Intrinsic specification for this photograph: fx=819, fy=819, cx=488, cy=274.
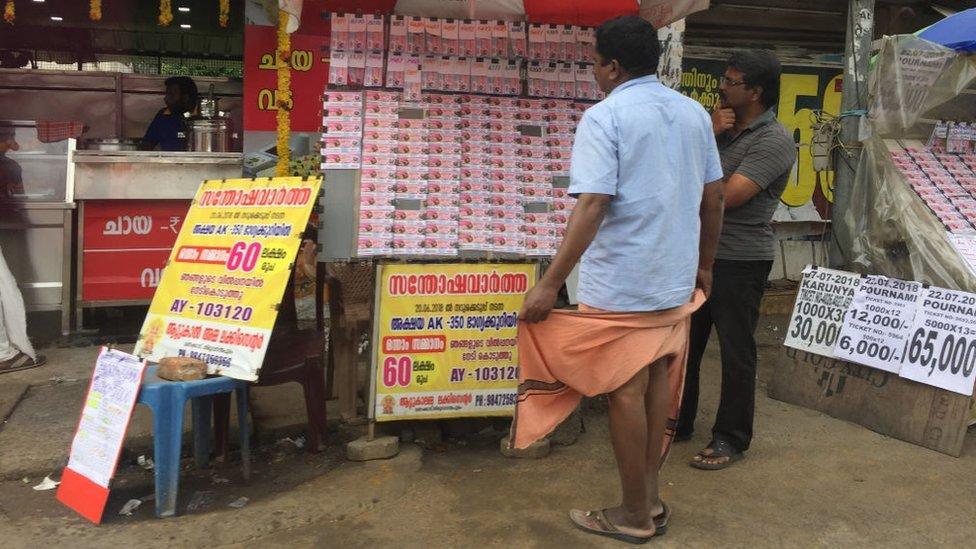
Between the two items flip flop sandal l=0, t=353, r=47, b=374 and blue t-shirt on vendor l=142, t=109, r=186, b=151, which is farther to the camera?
blue t-shirt on vendor l=142, t=109, r=186, b=151

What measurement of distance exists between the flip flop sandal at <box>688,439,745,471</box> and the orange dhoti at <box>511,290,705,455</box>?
83 centimetres

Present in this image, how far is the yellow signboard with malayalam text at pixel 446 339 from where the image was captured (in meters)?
3.89

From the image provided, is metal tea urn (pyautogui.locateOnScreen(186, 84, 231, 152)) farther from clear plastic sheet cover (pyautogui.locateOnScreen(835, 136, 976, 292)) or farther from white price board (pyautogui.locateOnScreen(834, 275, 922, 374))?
white price board (pyautogui.locateOnScreen(834, 275, 922, 374))

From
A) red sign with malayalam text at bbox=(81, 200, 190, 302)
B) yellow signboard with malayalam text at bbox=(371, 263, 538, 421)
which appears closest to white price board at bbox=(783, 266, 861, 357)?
yellow signboard with malayalam text at bbox=(371, 263, 538, 421)

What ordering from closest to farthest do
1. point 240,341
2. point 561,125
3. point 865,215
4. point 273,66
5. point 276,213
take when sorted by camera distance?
point 240,341 → point 276,213 → point 561,125 → point 865,215 → point 273,66

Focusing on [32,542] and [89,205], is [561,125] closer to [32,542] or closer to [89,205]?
[32,542]

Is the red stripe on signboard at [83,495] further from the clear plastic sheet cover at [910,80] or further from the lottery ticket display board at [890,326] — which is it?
the clear plastic sheet cover at [910,80]

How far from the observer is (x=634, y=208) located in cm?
282

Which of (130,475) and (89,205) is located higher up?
(89,205)

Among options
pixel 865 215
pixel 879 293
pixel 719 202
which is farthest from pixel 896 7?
pixel 719 202

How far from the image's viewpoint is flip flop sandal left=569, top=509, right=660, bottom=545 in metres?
3.04

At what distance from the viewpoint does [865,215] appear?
4910mm

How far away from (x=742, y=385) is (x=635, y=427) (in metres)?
1.18

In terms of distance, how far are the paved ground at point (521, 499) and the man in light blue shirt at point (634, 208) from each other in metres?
0.53
